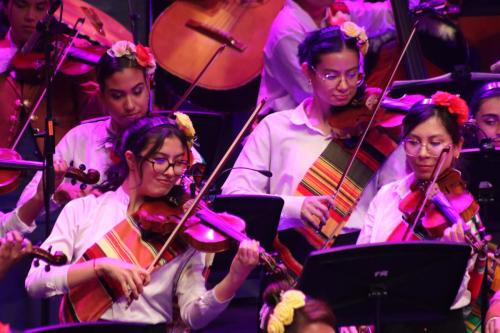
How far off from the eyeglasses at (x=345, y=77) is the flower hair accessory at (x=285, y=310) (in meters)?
1.37

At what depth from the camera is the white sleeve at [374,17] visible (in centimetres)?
545

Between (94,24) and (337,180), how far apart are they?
1.50m

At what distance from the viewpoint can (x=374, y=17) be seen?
5.51m

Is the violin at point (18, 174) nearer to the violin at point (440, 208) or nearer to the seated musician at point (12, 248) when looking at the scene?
the seated musician at point (12, 248)

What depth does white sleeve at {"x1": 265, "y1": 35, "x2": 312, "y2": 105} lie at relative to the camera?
510 centimetres

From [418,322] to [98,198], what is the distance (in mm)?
1211

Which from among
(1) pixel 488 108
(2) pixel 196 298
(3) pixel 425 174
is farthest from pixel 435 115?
(2) pixel 196 298

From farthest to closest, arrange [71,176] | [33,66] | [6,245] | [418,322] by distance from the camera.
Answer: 1. [33,66]
2. [71,176]
3. [418,322]
4. [6,245]

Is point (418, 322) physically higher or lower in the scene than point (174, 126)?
lower

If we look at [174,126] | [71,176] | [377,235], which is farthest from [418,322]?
[71,176]

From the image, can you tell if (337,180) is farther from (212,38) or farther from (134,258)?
(212,38)

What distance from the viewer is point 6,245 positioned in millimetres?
3531

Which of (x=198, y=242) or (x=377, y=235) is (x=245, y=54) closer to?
(x=377, y=235)

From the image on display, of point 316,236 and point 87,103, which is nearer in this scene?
point 316,236
